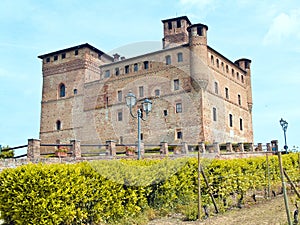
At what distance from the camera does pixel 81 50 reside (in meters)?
43.5

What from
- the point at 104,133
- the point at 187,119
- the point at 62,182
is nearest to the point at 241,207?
the point at 62,182

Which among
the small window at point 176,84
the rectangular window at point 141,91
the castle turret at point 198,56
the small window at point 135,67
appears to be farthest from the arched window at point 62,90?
the castle turret at point 198,56

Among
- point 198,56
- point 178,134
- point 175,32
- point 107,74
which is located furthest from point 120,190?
point 107,74

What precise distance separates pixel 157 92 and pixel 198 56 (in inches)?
254

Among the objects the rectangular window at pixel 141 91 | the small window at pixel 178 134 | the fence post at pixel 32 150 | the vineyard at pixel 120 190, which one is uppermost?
the rectangular window at pixel 141 91

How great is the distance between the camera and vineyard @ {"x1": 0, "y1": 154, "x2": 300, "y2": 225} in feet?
25.1

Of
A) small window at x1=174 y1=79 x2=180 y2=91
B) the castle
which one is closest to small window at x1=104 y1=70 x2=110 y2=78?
the castle

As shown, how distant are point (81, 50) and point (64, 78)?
14.0 ft

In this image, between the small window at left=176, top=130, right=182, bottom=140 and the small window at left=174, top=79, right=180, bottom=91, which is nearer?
the small window at left=176, top=130, right=182, bottom=140

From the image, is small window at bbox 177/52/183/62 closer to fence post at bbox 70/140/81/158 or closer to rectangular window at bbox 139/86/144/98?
rectangular window at bbox 139/86/144/98

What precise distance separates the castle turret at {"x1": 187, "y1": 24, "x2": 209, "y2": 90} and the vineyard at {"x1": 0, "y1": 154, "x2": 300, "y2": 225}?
75.9 feet

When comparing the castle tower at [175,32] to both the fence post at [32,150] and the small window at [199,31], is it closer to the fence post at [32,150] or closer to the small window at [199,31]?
the small window at [199,31]

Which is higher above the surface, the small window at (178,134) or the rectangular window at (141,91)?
the rectangular window at (141,91)

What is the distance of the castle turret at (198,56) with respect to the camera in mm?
35188
